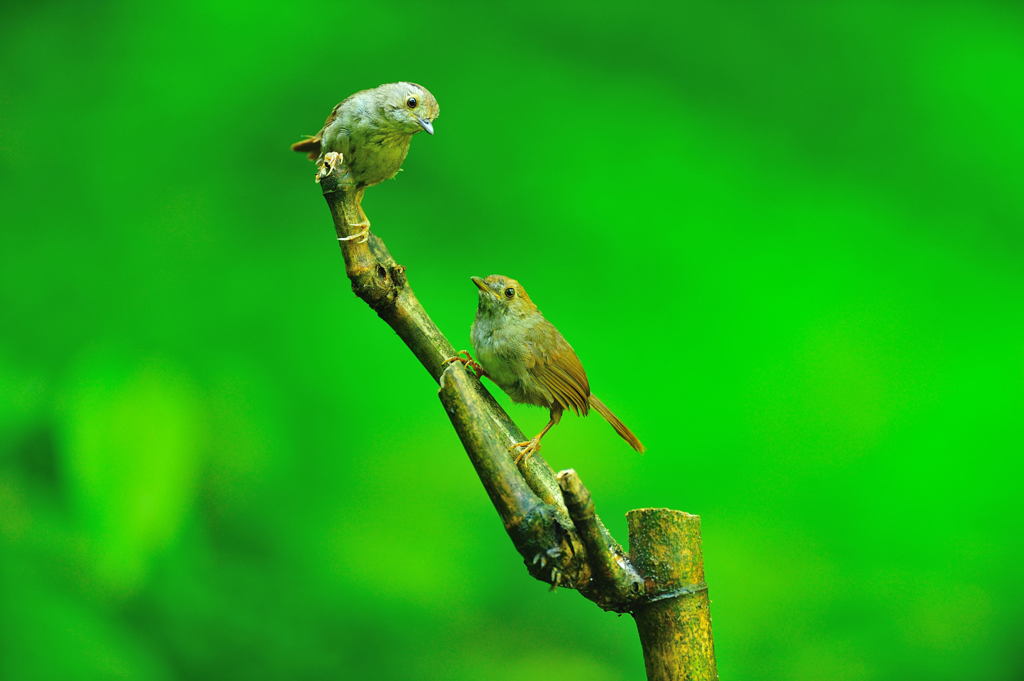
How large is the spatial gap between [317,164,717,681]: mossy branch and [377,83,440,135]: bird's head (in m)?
0.43

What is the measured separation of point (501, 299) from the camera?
1592mm

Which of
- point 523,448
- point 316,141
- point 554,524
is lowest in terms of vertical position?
point 554,524

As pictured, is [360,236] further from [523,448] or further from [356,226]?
[523,448]

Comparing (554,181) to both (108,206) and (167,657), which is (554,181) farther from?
(167,657)

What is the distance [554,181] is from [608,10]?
1.55 feet

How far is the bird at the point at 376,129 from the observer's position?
157 centimetres

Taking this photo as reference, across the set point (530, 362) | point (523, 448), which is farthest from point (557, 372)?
point (523, 448)

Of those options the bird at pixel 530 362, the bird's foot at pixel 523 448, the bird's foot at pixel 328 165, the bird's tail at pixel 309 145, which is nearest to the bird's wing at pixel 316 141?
the bird's tail at pixel 309 145

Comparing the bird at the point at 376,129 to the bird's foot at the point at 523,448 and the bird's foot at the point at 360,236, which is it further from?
the bird's foot at the point at 523,448

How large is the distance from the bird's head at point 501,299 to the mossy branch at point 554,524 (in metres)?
0.37

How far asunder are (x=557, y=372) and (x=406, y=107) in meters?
0.53

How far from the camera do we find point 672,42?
99.2 inches

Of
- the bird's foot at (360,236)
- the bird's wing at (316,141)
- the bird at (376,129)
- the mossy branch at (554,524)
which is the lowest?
the mossy branch at (554,524)

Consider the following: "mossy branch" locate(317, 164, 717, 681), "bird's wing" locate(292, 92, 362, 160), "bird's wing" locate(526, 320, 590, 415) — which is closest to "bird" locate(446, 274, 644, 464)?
"bird's wing" locate(526, 320, 590, 415)
